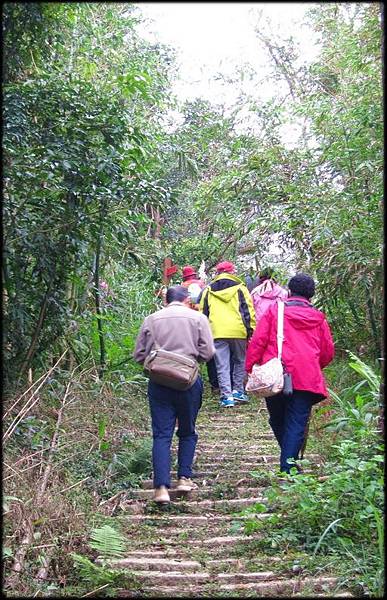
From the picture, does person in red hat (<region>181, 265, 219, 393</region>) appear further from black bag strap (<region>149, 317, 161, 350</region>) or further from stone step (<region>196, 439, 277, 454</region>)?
black bag strap (<region>149, 317, 161, 350</region>)

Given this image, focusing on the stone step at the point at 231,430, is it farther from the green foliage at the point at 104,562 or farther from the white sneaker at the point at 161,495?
the green foliage at the point at 104,562

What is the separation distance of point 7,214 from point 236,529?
301 cm

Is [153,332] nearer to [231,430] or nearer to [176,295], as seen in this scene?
[176,295]

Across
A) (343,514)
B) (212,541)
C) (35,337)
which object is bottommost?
(212,541)

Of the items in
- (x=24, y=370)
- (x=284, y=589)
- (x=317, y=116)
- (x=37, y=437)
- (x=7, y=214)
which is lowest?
(x=284, y=589)

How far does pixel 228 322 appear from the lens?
349 inches

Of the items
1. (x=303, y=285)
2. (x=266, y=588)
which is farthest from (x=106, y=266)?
(x=266, y=588)

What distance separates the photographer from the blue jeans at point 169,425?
17.7ft

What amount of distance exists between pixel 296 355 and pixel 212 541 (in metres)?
1.61

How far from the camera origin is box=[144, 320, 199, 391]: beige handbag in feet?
17.4

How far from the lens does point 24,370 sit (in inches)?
249

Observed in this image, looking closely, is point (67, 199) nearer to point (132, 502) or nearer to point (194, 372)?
point (194, 372)

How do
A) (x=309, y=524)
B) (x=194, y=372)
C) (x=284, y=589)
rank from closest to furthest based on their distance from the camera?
(x=284, y=589)
(x=309, y=524)
(x=194, y=372)

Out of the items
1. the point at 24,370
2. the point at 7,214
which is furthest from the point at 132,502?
the point at 7,214
